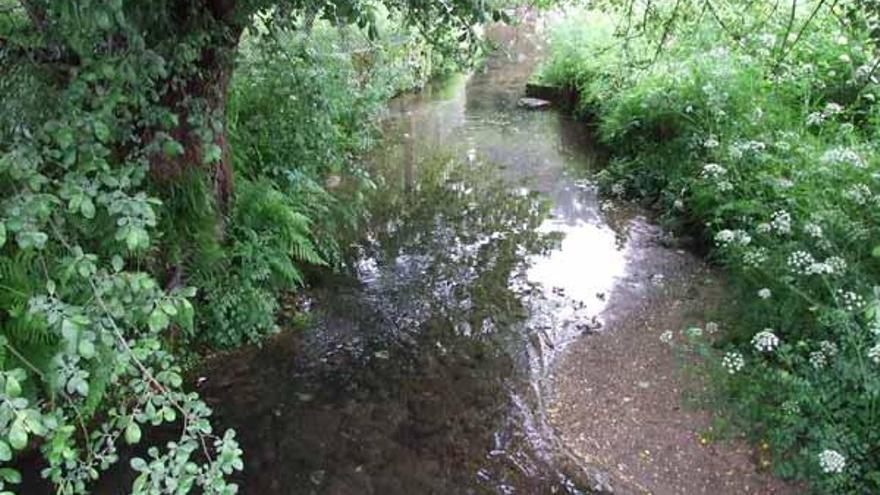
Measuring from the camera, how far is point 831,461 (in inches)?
128

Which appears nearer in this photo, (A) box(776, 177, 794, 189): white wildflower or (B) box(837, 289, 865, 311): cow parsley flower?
(B) box(837, 289, 865, 311): cow parsley flower

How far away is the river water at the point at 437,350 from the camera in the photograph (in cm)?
401

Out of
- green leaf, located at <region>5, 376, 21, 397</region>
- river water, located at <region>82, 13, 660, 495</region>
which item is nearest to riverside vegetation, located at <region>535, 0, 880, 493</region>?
river water, located at <region>82, 13, 660, 495</region>

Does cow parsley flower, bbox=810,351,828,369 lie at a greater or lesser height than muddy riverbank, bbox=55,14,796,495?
greater

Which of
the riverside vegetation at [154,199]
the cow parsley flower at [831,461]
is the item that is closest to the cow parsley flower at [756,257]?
the cow parsley flower at [831,461]

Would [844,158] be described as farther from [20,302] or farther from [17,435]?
[20,302]

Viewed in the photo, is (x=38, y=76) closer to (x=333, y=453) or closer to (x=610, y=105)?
(x=333, y=453)

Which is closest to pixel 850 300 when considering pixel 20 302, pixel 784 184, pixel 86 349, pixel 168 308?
pixel 784 184

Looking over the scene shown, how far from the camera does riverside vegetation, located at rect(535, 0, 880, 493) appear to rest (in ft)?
11.9

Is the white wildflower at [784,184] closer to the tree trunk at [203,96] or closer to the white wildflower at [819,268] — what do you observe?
the white wildflower at [819,268]

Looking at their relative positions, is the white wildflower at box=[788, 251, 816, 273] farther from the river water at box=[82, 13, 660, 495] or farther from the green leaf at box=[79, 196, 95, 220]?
the green leaf at box=[79, 196, 95, 220]

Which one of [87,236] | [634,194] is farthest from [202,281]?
[634,194]

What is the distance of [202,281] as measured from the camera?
4727 mm

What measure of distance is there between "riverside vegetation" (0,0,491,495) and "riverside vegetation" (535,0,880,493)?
8.28 ft
